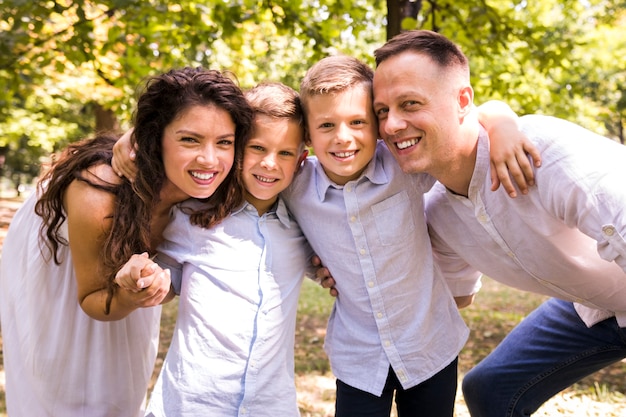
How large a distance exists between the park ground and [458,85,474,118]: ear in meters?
2.45

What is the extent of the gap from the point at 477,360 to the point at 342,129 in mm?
3579

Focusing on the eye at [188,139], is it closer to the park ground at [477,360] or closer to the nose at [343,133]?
the nose at [343,133]

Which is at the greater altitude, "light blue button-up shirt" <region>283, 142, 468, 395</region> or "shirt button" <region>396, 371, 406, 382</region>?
"light blue button-up shirt" <region>283, 142, 468, 395</region>

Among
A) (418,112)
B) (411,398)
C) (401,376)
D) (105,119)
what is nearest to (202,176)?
(418,112)

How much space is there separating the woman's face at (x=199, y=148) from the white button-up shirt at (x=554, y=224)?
3.33 feet

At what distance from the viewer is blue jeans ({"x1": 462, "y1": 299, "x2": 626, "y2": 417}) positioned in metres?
2.88

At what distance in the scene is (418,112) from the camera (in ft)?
8.29

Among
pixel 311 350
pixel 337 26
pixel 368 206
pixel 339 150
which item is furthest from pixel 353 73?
pixel 311 350

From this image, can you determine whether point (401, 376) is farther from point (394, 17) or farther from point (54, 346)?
point (394, 17)

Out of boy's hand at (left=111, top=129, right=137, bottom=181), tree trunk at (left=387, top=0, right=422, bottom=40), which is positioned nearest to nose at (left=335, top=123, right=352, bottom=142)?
boy's hand at (left=111, top=129, right=137, bottom=181)

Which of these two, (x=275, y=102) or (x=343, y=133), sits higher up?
(x=275, y=102)

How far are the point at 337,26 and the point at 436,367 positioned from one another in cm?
359

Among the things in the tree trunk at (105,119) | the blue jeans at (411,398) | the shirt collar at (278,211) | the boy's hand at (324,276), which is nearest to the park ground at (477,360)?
the blue jeans at (411,398)

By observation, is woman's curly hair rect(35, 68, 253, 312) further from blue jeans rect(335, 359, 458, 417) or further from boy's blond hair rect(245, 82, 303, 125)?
blue jeans rect(335, 359, 458, 417)
